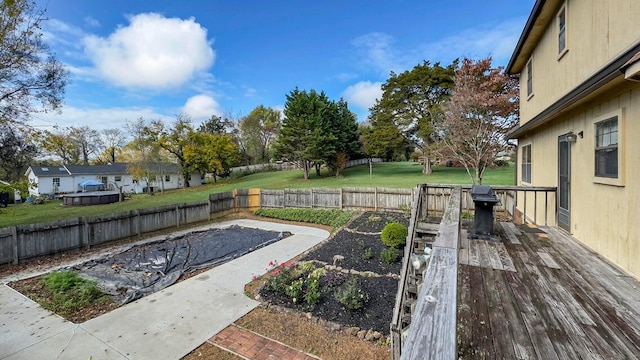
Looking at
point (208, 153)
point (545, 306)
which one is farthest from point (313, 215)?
point (208, 153)

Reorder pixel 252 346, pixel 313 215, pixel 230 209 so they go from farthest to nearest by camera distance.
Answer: pixel 230 209 → pixel 313 215 → pixel 252 346

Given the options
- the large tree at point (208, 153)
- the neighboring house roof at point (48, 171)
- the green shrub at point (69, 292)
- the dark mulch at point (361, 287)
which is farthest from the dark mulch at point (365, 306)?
the neighboring house roof at point (48, 171)

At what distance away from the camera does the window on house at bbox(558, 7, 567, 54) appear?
4627mm

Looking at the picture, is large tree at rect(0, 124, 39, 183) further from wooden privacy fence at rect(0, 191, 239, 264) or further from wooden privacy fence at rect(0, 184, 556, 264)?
wooden privacy fence at rect(0, 184, 556, 264)

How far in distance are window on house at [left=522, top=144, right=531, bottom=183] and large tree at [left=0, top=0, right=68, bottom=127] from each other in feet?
52.0

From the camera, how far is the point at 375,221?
10297mm

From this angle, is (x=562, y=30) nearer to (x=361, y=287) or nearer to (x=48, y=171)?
(x=361, y=287)

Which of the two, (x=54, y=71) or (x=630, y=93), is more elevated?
(x=54, y=71)

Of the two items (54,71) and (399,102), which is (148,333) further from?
(399,102)

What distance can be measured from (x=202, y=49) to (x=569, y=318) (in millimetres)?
15814

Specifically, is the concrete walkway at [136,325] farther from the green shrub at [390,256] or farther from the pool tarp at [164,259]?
the green shrub at [390,256]

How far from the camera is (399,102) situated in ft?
86.5

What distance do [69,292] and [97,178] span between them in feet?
102

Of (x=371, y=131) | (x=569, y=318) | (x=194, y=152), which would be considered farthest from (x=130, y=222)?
(x=371, y=131)
